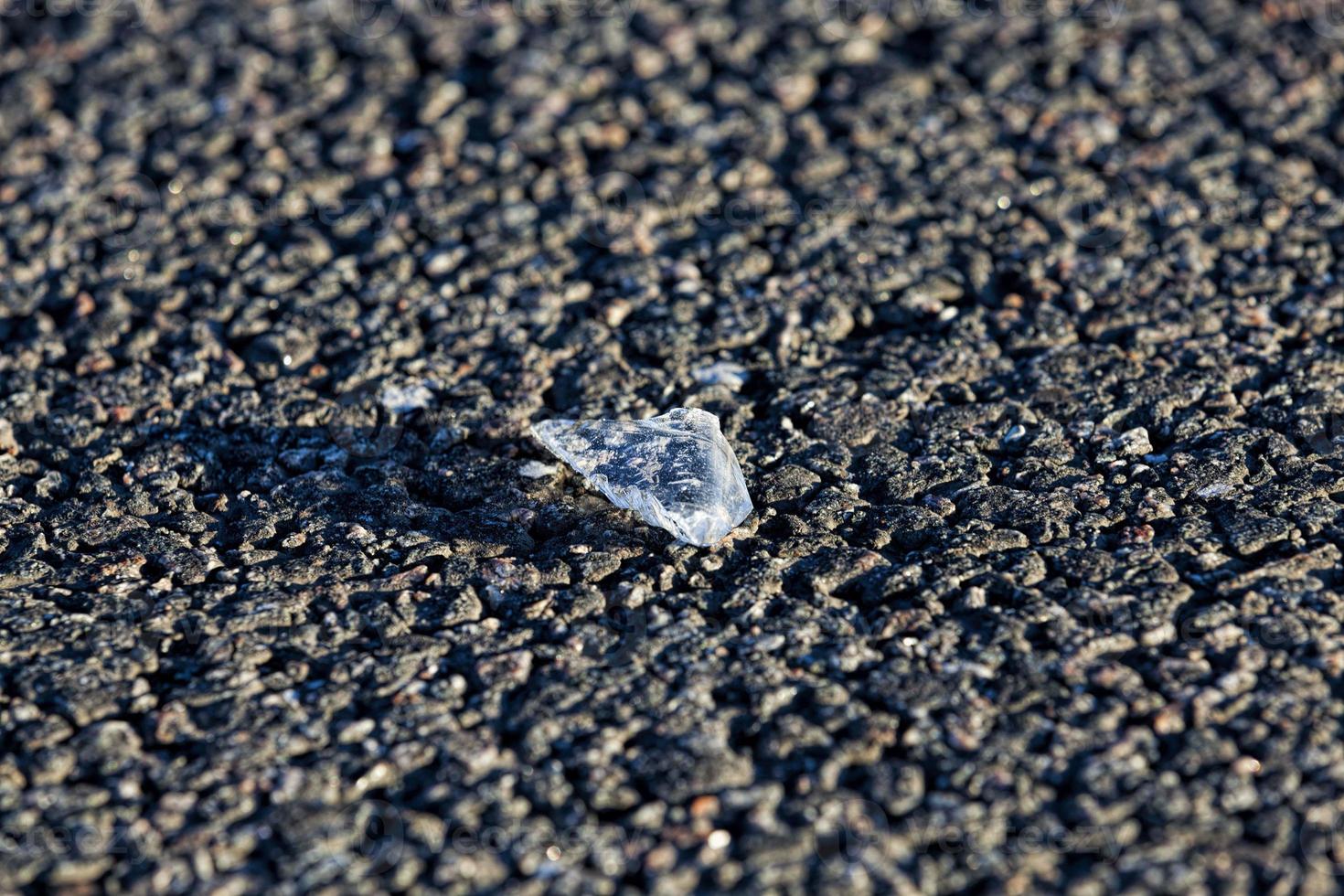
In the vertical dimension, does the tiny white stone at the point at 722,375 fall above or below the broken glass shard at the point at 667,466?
below

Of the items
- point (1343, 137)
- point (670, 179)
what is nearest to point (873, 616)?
point (670, 179)

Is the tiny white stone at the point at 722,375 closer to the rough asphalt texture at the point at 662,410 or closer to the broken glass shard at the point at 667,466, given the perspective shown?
the rough asphalt texture at the point at 662,410

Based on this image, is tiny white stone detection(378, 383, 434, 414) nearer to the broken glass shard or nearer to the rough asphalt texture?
the rough asphalt texture

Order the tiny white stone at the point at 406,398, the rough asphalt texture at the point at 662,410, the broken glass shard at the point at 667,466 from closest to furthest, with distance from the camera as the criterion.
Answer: the rough asphalt texture at the point at 662,410 < the broken glass shard at the point at 667,466 < the tiny white stone at the point at 406,398

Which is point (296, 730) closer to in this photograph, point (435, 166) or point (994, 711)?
point (994, 711)

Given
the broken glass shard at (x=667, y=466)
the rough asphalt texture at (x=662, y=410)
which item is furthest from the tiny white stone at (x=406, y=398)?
the broken glass shard at (x=667, y=466)

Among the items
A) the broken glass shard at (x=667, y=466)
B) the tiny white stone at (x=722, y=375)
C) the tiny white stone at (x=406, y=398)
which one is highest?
the tiny white stone at (x=406, y=398)

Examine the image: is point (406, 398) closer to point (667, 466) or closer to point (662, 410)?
point (662, 410)

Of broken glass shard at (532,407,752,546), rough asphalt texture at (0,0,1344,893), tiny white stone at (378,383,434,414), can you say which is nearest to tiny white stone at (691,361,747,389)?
rough asphalt texture at (0,0,1344,893)
